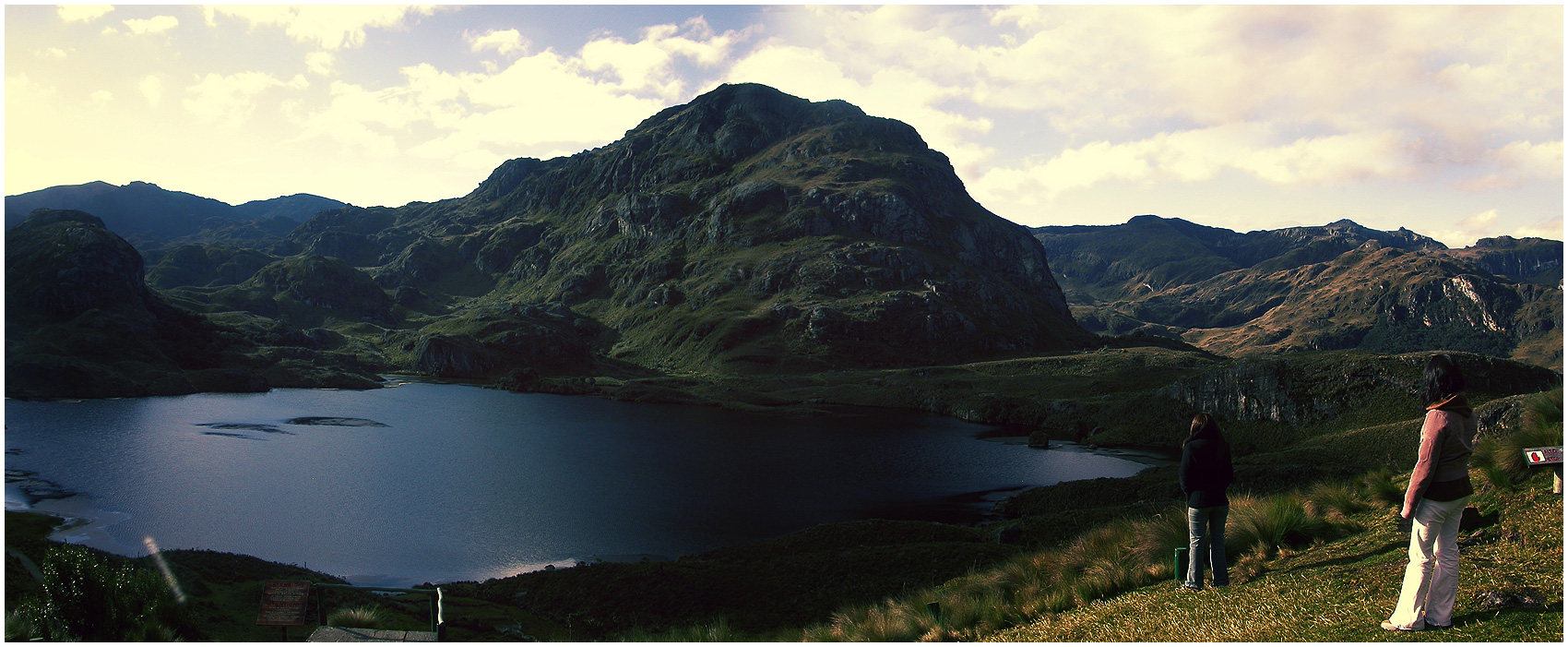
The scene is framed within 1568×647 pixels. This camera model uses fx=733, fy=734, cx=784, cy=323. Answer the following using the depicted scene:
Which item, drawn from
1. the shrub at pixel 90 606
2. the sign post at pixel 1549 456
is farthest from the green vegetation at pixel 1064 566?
the shrub at pixel 90 606

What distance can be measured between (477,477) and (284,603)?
56.7m

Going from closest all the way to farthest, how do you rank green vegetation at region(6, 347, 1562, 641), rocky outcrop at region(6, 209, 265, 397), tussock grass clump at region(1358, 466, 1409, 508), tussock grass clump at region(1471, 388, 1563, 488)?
1. green vegetation at region(6, 347, 1562, 641)
2. tussock grass clump at region(1471, 388, 1563, 488)
3. tussock grass clump at region(1358, 466, 1409, 508)
4. rocky outcrop at region(6, 209, 265, 397)

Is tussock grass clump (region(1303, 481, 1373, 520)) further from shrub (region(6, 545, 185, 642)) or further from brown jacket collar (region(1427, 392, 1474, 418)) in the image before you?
shrub (region(6, 545, 185, 642))

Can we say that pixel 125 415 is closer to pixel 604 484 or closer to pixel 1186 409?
pixel 604 484

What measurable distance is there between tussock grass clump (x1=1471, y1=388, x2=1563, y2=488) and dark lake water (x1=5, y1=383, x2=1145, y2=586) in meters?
41.5

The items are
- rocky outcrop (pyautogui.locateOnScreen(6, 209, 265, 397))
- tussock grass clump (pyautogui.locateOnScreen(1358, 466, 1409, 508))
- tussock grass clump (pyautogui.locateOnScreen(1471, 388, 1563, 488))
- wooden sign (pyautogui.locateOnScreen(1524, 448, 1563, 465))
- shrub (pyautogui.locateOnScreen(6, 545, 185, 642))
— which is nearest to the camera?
wooden sign (pyautogui.locateOnScreen(1524, 448, 1563, 465))

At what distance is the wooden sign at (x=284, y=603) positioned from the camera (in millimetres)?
19581

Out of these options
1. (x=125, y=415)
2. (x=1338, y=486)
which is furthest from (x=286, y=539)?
(x=125, y=415)

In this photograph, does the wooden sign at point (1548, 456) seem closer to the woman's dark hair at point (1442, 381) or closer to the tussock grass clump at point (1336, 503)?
the woman's dark hair at point (1442, 381)

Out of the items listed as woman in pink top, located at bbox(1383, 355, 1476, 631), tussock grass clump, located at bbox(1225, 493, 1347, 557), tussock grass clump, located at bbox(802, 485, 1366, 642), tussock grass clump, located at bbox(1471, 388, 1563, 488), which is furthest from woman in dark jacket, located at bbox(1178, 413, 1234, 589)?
tussock grass clump, located at bbox(1471, 388, 1563, 488)

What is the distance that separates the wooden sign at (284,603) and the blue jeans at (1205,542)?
70.2 feet

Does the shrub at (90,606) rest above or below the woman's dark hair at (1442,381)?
below

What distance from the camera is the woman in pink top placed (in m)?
9.80

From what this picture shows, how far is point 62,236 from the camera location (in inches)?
7451
